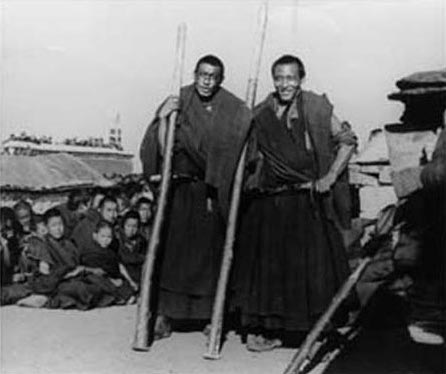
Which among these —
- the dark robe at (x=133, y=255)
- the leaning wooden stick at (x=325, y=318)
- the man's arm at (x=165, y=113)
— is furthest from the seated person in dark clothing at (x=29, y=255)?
the leaning wooden stick at (x=325, y=318)

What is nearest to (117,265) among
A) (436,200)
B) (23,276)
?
(23,276)

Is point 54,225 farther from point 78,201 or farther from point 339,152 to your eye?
point 339,152

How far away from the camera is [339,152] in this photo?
469 cm

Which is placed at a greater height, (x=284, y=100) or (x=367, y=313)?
(x=284, y=100)

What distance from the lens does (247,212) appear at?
507 centimetres

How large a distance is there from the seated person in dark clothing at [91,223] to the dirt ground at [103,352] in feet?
3.76

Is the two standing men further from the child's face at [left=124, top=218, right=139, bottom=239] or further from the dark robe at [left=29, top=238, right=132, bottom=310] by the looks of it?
the child's face at [left=124, top=218, right=139, bottom=239]

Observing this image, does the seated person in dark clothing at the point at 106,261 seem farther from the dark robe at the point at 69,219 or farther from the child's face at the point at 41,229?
the child's face at the point at 41,229

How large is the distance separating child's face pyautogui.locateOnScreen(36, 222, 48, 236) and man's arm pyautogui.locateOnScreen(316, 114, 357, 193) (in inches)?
130

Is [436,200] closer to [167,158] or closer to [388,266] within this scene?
[167,158]

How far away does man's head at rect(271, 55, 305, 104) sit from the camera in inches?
186

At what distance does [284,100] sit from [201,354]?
1718 millimetres

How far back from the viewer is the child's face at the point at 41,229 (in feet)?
22.9

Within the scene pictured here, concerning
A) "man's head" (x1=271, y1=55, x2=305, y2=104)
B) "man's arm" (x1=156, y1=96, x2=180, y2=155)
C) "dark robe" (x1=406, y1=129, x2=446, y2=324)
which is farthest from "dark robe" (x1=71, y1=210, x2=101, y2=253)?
"dark robe" (x1=406, y1=129, x2=446, y2=324)
